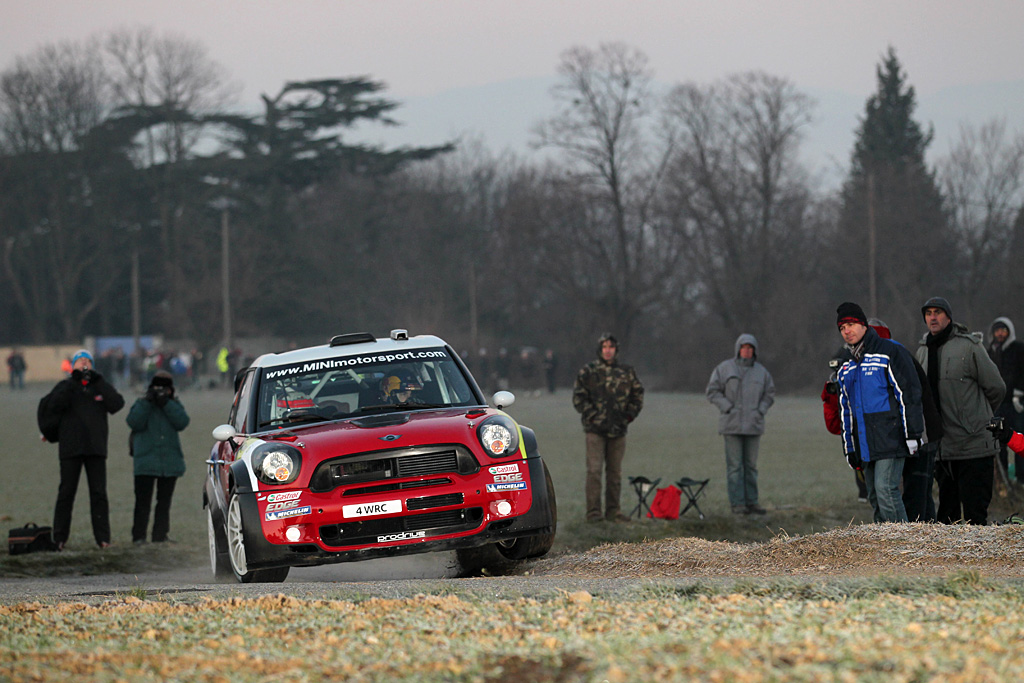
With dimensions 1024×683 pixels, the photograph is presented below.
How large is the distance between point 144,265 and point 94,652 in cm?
8286

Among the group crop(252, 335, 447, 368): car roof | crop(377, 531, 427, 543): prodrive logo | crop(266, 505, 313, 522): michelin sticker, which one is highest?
crop(252, 335, 447, 368): car roof

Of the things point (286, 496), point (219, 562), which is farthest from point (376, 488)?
point (219, 562)

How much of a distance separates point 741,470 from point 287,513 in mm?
7180

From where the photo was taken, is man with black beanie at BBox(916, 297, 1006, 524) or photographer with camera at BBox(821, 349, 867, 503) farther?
man with black beanie at BBox(916, 297, 1006, 524)

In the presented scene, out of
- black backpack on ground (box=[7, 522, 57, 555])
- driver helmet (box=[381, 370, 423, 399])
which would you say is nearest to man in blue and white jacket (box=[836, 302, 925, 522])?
driver helmet (box=[381, 370, 423, 399])

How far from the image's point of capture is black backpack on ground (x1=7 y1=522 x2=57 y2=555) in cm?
1278

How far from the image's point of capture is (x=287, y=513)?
893 centimetres

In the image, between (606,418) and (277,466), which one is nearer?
(277,466)

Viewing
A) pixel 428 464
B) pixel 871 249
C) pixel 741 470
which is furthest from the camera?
pixel 871 249

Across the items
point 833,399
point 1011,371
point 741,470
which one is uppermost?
point 1011,371

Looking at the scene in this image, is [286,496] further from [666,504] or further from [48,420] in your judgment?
[666,504]

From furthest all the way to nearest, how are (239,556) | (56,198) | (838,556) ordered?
(56,198)
(239,556)
(838,556)

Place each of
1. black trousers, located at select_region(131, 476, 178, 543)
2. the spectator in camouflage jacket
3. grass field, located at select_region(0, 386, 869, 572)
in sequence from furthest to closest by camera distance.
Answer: the spectator in camouflage jacket
black trousers, located at select_region(131, 476, 178, 543)
grass field, located at select_region(0, 386, 869, 572)

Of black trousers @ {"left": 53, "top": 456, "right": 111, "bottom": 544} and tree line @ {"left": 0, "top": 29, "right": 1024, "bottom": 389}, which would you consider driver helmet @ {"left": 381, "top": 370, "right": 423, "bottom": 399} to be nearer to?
black trousers @ {"left": 53, "top": 456, "right": 111, "bottom": 544}
